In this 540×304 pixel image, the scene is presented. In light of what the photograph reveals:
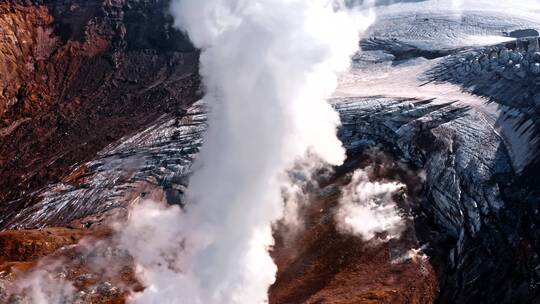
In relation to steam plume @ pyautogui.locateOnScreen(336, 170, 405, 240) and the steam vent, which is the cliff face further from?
steam plume @ pyautogui.locateOnScreen(336, 170, 405, 240)

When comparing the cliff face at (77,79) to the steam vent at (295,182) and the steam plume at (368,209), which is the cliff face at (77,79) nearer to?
the steam vent at (295,182)

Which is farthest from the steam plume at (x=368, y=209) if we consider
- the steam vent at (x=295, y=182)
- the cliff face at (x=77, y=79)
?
the cliff face at (x=77, y=79)

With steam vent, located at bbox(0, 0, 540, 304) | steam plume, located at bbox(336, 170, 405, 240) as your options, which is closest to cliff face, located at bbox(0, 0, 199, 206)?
steam vent, located at bbox(0, 0, 540, 304)

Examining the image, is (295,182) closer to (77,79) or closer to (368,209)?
(368,209)

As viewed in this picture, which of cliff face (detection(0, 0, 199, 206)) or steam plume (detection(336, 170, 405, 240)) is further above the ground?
cliff face (detection(0, 0, 199, 206))

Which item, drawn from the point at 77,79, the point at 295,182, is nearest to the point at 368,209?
the point at 295,182

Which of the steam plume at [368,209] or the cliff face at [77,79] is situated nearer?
the steam plume at [368,209]
